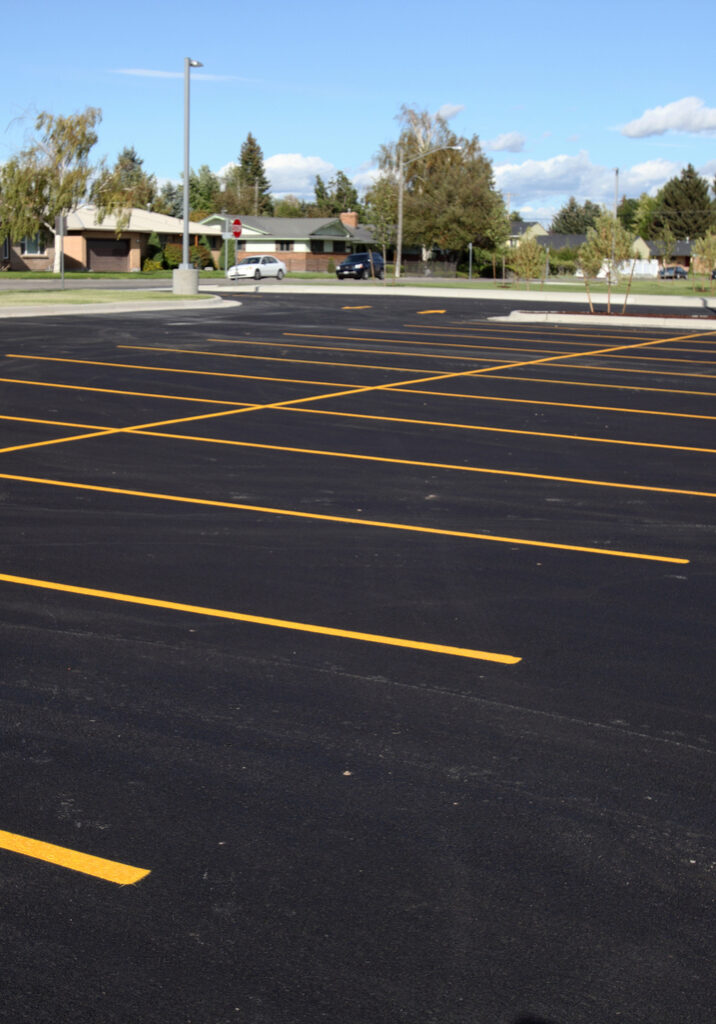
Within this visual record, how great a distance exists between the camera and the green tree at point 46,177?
63.5 meters

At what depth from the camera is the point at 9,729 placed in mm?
5348

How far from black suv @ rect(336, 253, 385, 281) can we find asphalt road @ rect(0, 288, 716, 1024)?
62.6m

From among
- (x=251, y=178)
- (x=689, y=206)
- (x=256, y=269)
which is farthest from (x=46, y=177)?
(x=251, y=178)

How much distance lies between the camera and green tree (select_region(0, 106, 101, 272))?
2499 inches

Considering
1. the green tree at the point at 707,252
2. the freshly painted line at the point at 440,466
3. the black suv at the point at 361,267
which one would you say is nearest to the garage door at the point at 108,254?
the black suv at the point at 361,267

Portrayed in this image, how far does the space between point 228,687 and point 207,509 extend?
13.2 feet

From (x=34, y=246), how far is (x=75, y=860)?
254 ft

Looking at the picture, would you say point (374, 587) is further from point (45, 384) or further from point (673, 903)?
point (45, 384)

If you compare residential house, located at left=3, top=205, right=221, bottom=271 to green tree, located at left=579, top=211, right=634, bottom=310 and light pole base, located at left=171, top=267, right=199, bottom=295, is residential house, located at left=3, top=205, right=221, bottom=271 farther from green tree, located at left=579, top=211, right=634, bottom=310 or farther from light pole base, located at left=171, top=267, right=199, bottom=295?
green tree, located at left=579, top=211, right=634, bottom=310

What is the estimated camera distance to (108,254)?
79.7 meters

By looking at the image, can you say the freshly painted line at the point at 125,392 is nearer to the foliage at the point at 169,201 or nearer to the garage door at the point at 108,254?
the garage door at the point at 108,254

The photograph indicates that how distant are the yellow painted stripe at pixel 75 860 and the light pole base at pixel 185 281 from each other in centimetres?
3871

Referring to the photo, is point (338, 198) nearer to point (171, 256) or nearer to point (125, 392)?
point (171, 256)

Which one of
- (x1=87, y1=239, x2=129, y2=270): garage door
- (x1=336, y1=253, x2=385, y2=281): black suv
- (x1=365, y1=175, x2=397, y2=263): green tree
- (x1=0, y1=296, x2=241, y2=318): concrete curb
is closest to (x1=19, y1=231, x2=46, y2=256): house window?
(x1=87, y1=239, x2=129, y2=270): garage door
